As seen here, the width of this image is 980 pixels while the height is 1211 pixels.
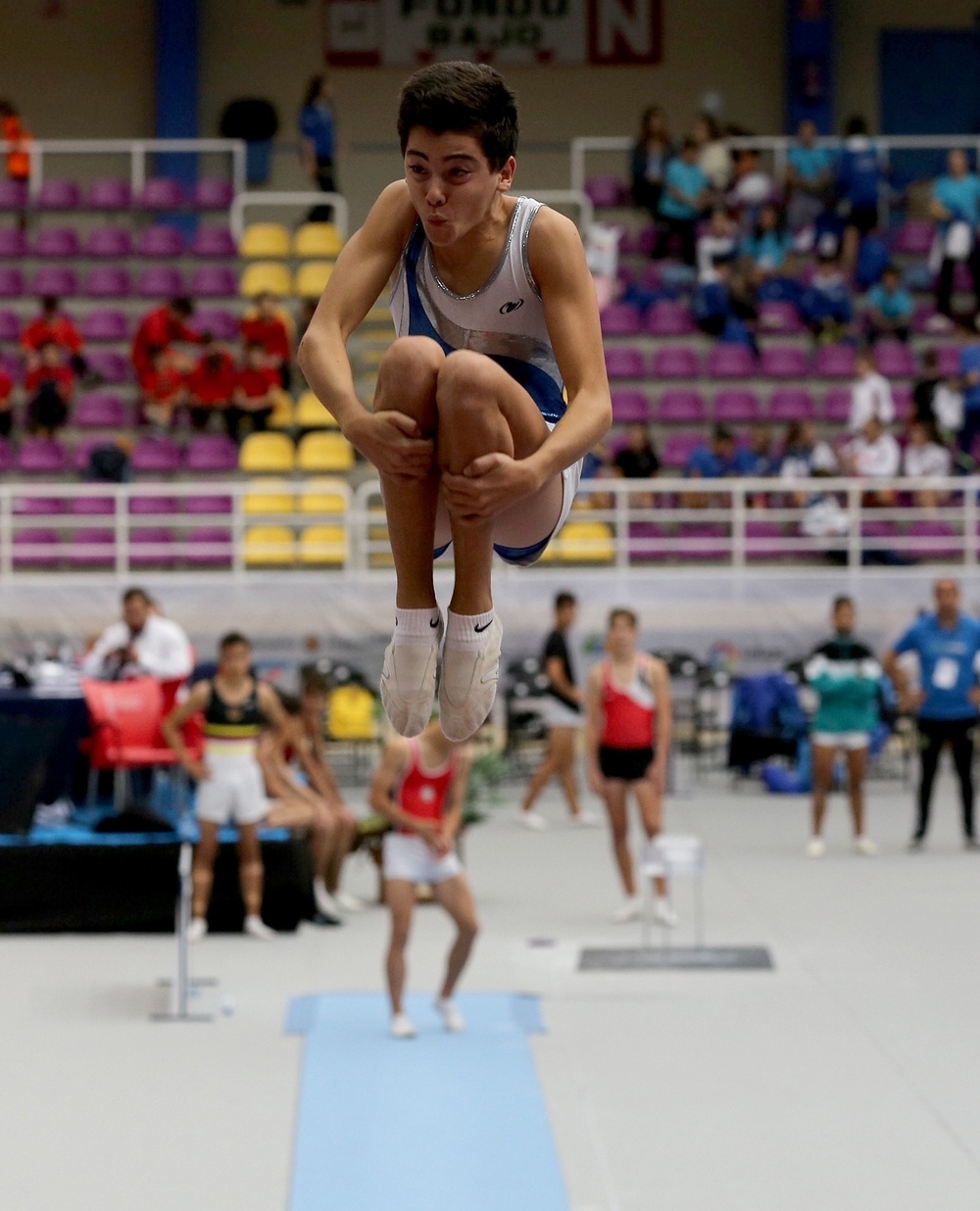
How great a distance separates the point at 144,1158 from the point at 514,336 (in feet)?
17.0

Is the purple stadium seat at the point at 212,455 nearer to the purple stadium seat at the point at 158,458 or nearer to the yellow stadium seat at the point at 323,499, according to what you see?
the purple stadium seat at the point at 158,458

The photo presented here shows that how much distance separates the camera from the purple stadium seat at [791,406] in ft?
62.5

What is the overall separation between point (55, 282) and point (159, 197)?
65.4 inches

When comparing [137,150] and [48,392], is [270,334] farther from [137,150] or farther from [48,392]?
[137,150]

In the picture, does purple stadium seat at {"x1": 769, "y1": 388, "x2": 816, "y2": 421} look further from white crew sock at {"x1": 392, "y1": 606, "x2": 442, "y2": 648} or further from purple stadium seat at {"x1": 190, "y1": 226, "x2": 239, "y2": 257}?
white crew sock at {"x1": 392, "y1": 606, "x2": 442, "y2": 648}

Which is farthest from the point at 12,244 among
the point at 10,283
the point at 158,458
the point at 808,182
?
the point at 808,182

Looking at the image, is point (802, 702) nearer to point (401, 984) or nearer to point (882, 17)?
point (401, 984)

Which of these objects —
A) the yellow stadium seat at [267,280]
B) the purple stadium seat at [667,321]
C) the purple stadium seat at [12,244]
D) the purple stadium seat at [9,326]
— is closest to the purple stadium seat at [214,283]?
the yellow stadium seat at [267,280]

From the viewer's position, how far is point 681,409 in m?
19.1

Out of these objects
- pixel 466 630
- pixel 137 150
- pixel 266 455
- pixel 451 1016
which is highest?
pixel 137 150

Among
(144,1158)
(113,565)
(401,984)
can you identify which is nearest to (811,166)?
(113,565)

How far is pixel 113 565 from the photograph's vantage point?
17.6 meters

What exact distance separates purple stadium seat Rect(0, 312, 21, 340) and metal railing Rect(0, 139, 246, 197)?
2016 mm

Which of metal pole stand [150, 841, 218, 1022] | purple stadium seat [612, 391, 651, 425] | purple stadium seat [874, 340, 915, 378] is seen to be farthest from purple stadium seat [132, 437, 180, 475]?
metal pole stand [150, 841, 218, 1022]
